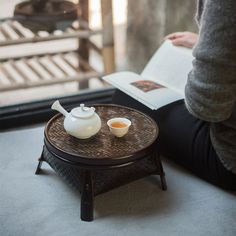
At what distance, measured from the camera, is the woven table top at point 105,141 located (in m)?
1.36

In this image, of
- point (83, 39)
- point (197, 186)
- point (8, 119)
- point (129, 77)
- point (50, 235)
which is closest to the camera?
point (50, 235)

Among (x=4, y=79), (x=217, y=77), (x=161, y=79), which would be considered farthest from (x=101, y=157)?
(x=4, y=79)

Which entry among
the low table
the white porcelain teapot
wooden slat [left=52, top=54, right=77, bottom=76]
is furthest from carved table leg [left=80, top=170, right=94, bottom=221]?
wooden slat [left=52, top=54, right=77, bottom=76]

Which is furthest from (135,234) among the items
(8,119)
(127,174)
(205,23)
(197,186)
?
(8,119)

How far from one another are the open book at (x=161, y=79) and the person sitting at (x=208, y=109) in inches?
1.8

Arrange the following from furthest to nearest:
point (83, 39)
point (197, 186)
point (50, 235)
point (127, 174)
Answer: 1. point (83, 39)
2. point (197, 186)
3. point (127, 174)
4. point (50, 235)

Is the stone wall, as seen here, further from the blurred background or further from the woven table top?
the woven table top

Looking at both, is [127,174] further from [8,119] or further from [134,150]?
[8,119]

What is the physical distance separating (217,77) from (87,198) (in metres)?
0.51

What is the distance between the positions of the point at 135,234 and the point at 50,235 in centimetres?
25

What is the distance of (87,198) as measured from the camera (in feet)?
4.50

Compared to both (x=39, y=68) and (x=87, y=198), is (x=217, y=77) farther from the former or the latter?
(x=39, y=68)

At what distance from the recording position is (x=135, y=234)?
53.0 inches

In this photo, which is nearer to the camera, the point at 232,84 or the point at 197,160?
the point at 232,84
